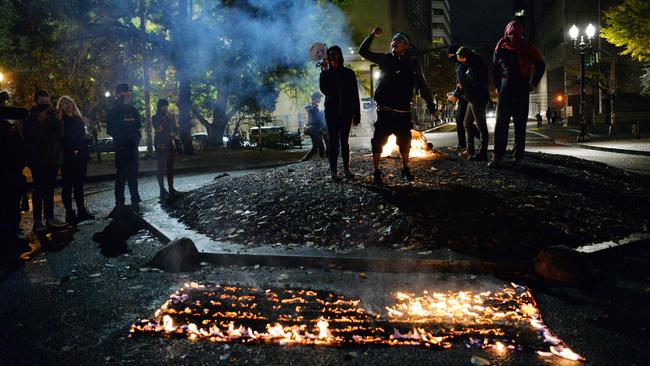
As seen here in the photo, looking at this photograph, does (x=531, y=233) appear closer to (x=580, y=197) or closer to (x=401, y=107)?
(x=580, y=197)

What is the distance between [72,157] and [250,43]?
52.8 feet

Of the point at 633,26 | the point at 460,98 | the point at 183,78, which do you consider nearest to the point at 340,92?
the point at 460,98

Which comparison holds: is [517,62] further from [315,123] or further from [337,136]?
Result: [315,123]

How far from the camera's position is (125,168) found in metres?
8.01

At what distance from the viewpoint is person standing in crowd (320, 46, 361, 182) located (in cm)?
675

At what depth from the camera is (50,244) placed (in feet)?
20.0

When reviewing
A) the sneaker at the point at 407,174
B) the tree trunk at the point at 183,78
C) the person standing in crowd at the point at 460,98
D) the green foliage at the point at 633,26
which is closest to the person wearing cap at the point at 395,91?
the sneaker at the point at 407,174

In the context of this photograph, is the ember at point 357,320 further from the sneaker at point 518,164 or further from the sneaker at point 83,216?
→ the sneaker at point 83,216

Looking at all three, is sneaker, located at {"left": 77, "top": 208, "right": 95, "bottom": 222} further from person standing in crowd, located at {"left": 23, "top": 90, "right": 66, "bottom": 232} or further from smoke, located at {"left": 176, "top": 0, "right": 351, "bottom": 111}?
smoke, located at {"left": 176, "top": 0, "right": 351, "bottom": 111}

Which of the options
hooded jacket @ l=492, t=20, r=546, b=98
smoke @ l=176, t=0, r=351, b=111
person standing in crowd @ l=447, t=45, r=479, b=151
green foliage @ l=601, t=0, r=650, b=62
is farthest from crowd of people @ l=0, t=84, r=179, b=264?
green foliage @ l=601, t=0, r=650, b=62

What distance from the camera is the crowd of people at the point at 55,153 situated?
573cm

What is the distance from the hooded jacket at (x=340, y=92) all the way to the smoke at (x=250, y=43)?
16049mm

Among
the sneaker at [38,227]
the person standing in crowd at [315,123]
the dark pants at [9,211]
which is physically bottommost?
the sneaker at [38,227]

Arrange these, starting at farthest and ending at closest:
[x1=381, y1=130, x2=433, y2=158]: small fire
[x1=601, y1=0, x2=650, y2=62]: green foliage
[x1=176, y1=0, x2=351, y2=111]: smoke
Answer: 1. [x1=601, y1=0, x2=650, y2=62]: green foliage
2. [x1=176, y1=0, x2=351, y2=111]: smoke
3. [x1=381, y1=130, x2=433, y2=158]: small fire
